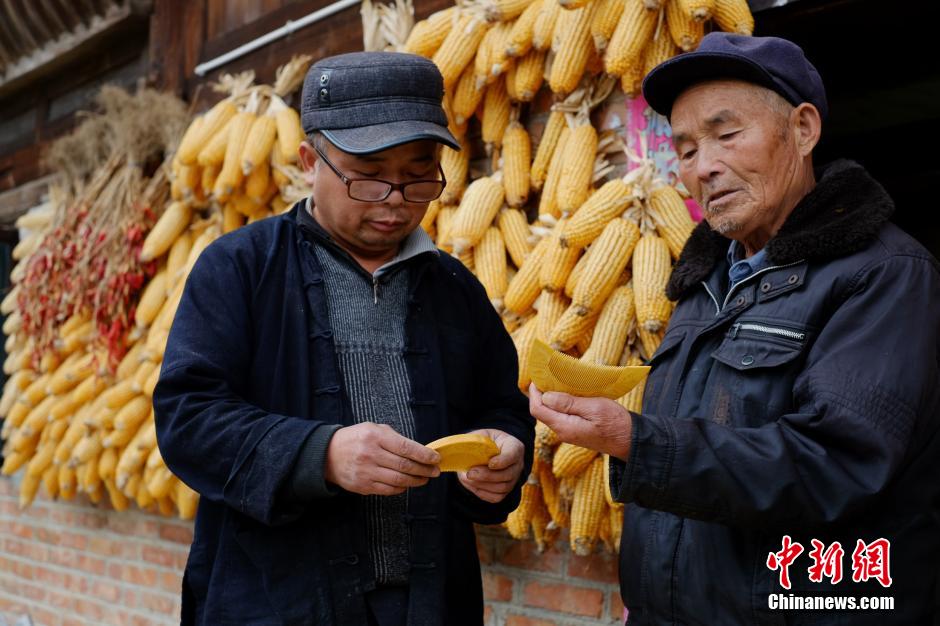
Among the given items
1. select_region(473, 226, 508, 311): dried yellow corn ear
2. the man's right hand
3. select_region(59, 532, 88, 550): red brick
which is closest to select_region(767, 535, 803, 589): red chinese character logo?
the man's right hand

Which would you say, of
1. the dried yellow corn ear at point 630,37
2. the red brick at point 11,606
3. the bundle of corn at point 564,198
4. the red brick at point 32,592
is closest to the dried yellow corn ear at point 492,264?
the bundle of corn at point 564,198

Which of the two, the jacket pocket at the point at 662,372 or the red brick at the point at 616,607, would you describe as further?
the red brick at the point at 616,607

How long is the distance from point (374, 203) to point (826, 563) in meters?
1.09

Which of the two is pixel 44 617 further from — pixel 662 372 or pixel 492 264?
pixel 662 372

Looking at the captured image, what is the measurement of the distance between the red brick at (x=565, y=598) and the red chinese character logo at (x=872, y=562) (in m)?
1.30

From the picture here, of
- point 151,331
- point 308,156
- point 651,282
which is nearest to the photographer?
point 308,156

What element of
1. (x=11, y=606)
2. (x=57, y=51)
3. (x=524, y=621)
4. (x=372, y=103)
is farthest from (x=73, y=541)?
(x=372, y=103)

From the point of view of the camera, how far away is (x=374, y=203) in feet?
6.15

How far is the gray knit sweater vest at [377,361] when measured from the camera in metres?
1.84

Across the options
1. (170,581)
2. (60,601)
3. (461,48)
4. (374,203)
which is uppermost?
(461,48)

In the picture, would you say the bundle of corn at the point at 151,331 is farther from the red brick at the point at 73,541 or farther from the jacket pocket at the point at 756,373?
the jacket pocket at the point at 756,373

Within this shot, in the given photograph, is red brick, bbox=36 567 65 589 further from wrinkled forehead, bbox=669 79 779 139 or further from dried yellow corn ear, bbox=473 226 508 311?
wrinkled forehead, bbox=669 79 779 139

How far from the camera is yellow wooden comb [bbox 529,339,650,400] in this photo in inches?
58.3

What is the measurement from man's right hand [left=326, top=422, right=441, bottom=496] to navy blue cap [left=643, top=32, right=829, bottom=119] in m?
0.93
